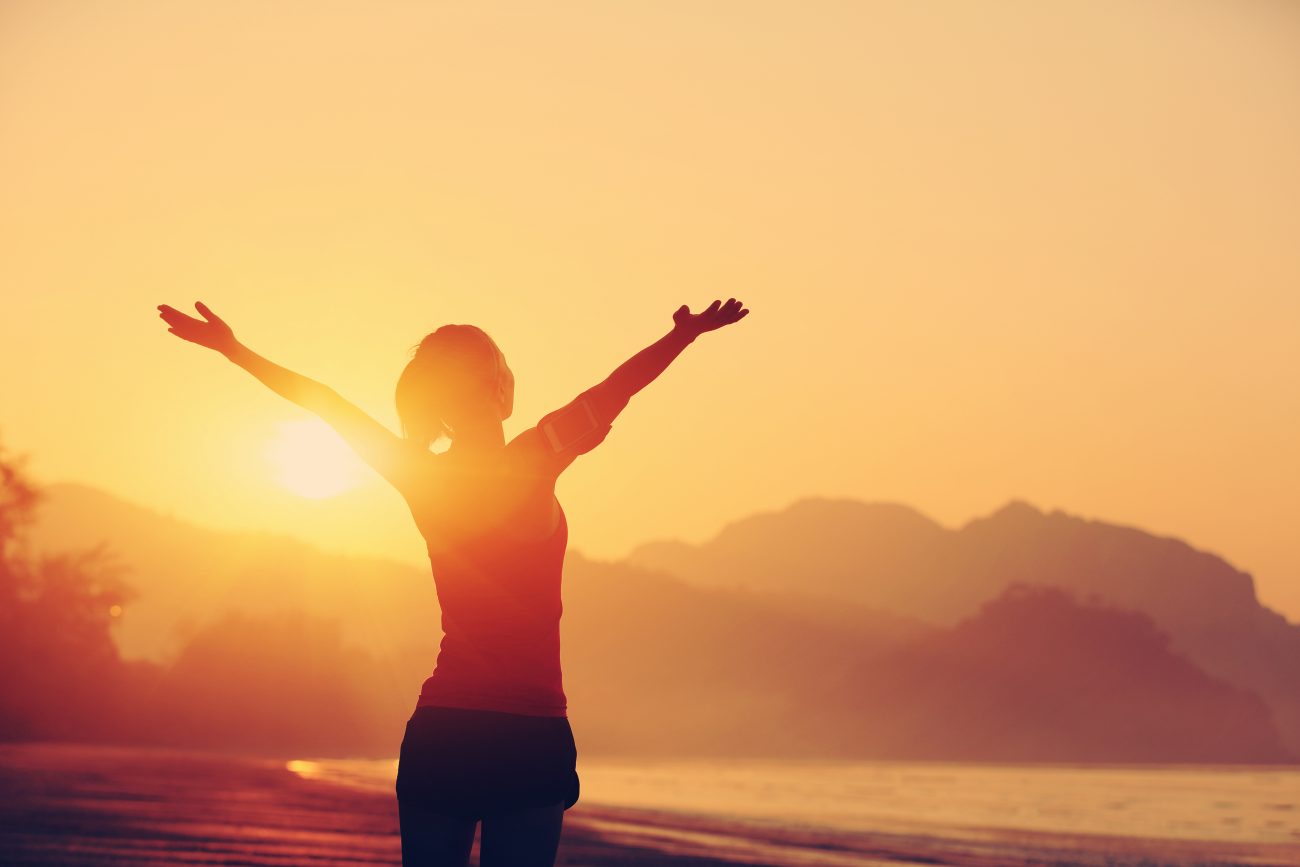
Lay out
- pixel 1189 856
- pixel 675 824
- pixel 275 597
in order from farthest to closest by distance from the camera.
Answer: pixel 275 597
pixel 675 824
pixel 1189 856

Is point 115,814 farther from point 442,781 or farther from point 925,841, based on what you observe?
point 925,841

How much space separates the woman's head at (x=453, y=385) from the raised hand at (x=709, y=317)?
19.0 inches

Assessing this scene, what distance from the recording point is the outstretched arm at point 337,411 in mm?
3857

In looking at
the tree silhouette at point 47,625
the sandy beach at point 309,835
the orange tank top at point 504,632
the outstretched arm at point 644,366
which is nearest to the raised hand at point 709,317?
the outstretched arm at point 644,366

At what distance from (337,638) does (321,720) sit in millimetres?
10534

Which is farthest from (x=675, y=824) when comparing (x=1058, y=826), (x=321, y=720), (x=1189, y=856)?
(x=321, y=720)

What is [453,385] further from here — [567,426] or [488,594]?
[488,594]

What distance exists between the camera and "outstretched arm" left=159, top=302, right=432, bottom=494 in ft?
12.7

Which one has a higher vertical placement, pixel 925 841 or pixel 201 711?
pixel 201 711

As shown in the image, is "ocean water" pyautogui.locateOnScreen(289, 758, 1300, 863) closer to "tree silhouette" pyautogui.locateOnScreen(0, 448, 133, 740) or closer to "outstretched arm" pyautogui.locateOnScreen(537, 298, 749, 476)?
"tree silhouette" pyautogui.locateOnScreen(0, 448, 133, 740)

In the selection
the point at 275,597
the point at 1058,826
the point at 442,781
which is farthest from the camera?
the point at 275,597

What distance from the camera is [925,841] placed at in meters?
45.2

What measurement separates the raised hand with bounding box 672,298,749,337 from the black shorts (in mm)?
1098

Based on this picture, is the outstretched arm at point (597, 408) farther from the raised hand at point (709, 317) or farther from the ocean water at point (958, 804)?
the ocean water at point (958, 804)
